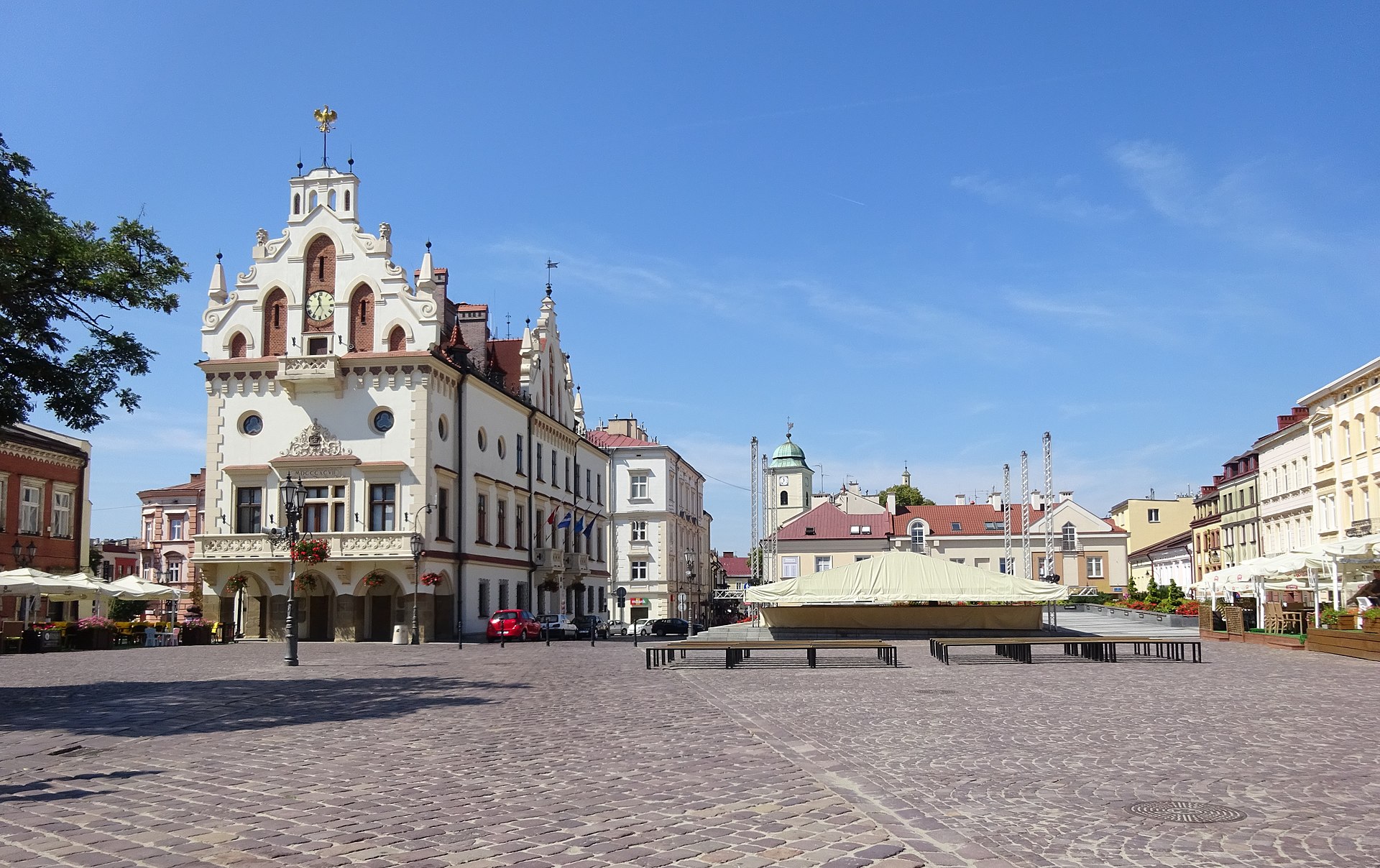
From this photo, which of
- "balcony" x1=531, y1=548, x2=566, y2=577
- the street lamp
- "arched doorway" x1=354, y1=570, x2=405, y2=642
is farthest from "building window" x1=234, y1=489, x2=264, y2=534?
"balcony" x1=531, y1=548, x2=566, y2=577

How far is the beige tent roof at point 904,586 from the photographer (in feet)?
126

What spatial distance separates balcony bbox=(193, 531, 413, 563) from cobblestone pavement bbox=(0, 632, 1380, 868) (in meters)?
23.0

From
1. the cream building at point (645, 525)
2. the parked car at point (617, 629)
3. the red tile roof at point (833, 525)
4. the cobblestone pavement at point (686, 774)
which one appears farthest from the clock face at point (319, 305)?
the red tile roof at point (833, 525)

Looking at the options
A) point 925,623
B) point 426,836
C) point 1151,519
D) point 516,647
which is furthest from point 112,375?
point 1151,519

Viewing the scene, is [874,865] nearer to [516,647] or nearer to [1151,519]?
[516,647]

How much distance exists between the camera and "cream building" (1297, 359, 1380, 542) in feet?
A: 166

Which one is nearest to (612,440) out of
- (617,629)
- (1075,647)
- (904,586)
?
(617,629)

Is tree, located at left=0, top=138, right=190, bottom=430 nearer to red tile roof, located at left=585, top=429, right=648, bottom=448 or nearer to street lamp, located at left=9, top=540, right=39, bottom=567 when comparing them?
street lamp, located at left=9, top=540, right=39, bottom=567

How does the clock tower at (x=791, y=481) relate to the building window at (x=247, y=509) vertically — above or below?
above

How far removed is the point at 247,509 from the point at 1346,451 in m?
47.4

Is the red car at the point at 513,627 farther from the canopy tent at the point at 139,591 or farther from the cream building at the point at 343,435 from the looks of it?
the canopy tent at the point at 139,591

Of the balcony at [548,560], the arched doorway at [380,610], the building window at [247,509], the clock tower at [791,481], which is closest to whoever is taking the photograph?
the arched doorway at [380,610]

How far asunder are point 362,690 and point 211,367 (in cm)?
3143

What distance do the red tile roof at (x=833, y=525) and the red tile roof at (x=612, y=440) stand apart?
1530 cm
